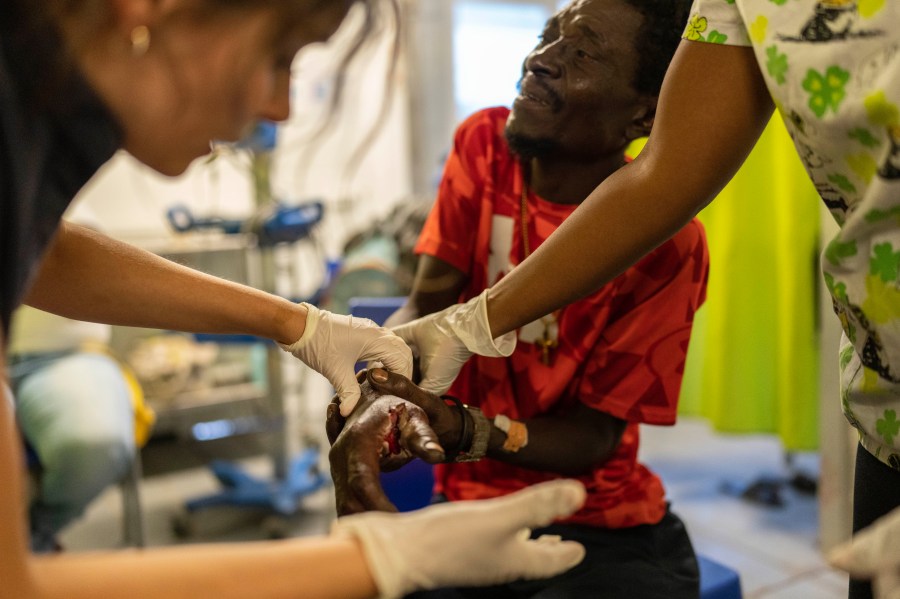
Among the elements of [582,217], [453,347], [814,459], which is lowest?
[814,459]

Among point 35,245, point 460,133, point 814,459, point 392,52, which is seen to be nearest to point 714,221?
point 814,459

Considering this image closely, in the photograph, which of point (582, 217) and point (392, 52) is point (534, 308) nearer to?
point (582, 217)

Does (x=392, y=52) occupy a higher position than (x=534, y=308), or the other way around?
(x=392, y=52)

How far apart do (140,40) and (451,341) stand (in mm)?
560

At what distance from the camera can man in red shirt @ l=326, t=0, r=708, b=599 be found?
102cm

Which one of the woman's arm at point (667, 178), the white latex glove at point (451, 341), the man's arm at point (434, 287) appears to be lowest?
the white latex glove at point (451, 341)

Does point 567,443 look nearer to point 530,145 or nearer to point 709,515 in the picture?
point 530,145

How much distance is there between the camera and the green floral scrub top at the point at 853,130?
2.18 ft

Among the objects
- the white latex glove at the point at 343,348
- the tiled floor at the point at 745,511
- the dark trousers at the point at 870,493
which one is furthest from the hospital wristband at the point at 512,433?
the tiled floor at the point at 745,511

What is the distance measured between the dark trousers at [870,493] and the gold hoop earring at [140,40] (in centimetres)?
79

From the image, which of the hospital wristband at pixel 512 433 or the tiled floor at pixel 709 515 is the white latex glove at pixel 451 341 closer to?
the hospital wristband at pixel 512 433

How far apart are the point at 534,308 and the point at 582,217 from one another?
0.41ft

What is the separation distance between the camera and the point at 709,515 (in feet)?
8.00

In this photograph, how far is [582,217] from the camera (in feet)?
2.85
